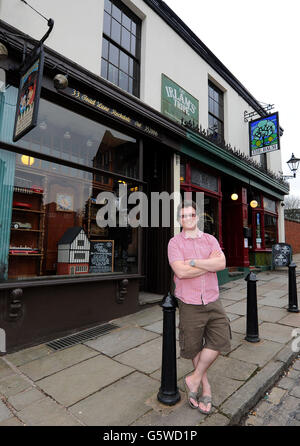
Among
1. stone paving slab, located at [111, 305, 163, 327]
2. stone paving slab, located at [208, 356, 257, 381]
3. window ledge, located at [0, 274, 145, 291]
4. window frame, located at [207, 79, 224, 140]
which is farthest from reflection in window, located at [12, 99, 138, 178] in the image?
window frame, located at [207, 79, 224, 140]

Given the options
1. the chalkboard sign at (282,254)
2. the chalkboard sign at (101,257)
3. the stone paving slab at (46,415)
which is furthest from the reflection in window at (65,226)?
the chalkboard sign at (282,254)

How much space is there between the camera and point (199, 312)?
2.32 meters

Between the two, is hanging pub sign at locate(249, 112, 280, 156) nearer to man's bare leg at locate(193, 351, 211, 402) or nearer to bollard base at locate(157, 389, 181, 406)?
man's bare leg at locate(193, 351, 211, 402)

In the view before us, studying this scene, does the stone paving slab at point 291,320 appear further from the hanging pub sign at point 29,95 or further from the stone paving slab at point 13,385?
the hanging pub sign at point 29,95

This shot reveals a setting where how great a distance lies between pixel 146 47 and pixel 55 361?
22.6 feet

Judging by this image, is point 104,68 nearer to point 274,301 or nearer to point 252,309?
point 252,309

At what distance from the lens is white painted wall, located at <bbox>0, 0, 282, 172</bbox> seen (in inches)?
171

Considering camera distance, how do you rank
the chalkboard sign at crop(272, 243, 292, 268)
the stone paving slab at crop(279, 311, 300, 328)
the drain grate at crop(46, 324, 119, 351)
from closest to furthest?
the drain grate at crop(46, 324, 119, 351) < the stone paving slab at crop(279, 311, 300, 328) < the chalkboard sign at crop(272, 243, 292, 268)

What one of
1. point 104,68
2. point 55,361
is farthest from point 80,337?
point 104,68

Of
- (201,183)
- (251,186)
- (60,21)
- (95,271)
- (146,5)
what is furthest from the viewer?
(251,186)

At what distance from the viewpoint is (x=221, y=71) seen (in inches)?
361
